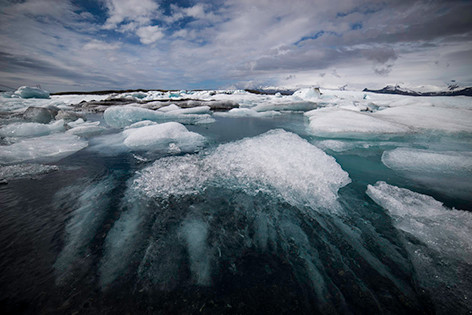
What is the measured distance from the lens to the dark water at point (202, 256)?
1.17 metres

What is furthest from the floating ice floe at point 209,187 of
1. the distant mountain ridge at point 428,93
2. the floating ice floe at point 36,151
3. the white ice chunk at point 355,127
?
the distant mountain ridge at point 428,93

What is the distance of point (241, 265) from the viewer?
145 cm

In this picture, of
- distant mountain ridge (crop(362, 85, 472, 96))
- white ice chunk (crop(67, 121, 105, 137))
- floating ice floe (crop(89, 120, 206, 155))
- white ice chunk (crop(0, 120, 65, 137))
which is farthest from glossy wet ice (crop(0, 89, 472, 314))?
distant mountain ridge (crop(362, 85, 472, 96))

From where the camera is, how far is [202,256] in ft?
4.97

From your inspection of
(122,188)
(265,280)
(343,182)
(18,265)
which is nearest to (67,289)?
(18,265)

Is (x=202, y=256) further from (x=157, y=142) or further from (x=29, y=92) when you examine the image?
(x=29, y=92)

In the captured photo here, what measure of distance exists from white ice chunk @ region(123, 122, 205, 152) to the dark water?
7.53ft

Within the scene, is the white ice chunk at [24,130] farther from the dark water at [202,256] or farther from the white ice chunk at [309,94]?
the white ice chunk at [309,94]

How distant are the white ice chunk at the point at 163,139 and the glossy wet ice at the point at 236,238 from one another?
1.47 m

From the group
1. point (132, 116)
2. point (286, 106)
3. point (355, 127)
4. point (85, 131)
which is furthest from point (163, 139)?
point (286, 106)

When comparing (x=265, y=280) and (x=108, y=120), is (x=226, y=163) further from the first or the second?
(x=108, y=120)

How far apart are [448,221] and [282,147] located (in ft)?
7.54

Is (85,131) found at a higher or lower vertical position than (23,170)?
lower

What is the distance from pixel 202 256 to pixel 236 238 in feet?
1.15
